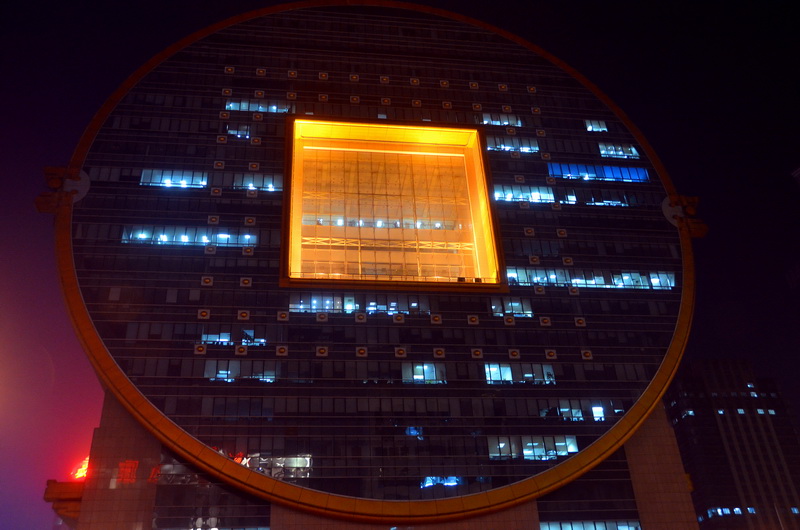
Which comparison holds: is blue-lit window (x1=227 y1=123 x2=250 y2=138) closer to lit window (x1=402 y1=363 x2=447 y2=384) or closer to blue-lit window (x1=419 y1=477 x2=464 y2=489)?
lit window (x1=402 y1=363 x2=447 y2=384)

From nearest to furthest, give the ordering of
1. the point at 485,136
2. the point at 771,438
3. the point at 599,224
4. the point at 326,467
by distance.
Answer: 1. the point at 326,467
2. the point at 599,224
3. the point at 485,136
4. the point at 771,438

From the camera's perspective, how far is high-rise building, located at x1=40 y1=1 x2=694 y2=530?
2178 inches

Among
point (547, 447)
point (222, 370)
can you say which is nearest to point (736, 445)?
point (547, 447)

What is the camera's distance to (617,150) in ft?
254

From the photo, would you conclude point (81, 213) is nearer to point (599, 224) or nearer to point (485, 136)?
point (485, 136)

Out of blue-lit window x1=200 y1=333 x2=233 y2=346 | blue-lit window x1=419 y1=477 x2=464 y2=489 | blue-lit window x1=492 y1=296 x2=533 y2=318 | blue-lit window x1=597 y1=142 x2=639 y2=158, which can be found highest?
blue-lit window x1=597 y1=142 x2=639 y2=158

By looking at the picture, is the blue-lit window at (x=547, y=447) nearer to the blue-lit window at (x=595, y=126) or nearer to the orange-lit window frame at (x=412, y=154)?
the orange-lit window frame at (x=412, y=154)

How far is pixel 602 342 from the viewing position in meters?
64.3

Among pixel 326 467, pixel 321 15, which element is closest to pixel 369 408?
pixel 326 467

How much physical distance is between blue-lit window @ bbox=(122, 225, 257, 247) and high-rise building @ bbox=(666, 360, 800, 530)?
122m

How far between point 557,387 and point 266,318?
25.9 meters

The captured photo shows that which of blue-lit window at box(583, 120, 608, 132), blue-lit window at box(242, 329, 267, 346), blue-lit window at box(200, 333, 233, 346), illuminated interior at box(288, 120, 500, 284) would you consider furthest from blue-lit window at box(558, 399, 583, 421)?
blue-lit window at box(583, 120, 608, 132)

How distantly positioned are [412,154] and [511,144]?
11655 millimetres

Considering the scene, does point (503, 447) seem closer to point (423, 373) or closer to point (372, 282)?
point (423, 373)
